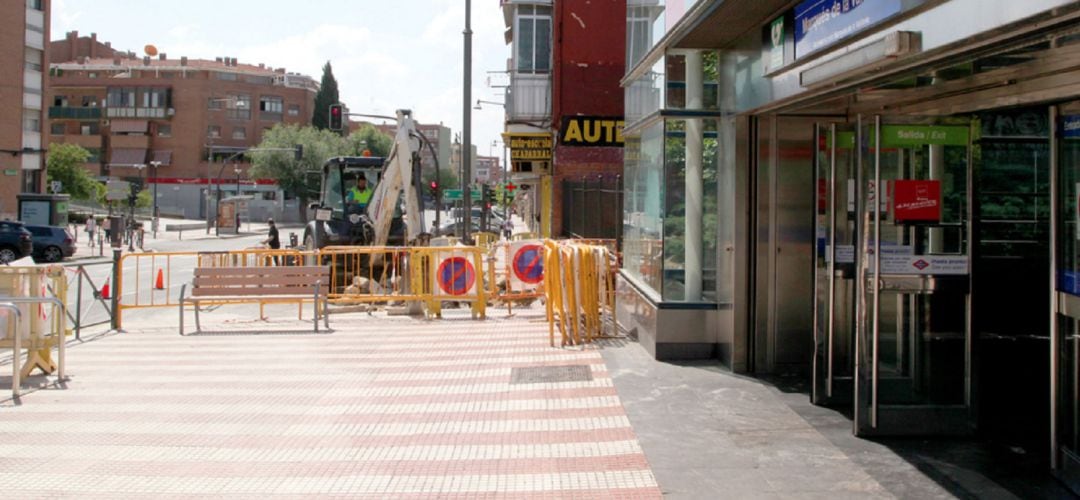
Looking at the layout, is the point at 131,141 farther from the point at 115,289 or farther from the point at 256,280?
the point at 256,280

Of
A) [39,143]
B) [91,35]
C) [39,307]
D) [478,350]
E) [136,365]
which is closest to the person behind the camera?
[39,307]

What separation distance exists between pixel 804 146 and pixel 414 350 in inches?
194

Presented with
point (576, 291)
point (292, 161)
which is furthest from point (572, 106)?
point (292, 161)

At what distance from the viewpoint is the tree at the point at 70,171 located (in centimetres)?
6981

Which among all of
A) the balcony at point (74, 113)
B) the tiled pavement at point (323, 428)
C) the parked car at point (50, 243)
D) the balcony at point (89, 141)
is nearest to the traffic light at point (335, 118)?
the tiled pavement at point (323, 428)

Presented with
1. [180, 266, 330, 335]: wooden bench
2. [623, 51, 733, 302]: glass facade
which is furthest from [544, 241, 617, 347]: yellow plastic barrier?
[180, 266, 330, 335]: wooden bench

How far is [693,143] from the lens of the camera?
969 cm

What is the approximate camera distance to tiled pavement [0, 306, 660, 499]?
591 cm

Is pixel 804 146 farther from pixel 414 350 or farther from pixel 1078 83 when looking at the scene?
pixel 414 350

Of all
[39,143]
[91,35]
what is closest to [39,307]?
[39,143]

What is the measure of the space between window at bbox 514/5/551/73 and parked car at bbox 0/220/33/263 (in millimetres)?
17662

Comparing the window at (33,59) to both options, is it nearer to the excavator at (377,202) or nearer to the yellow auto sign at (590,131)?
the excavator at (377,202)

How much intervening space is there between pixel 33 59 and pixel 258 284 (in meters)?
45.7

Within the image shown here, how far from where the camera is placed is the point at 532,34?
107ft
